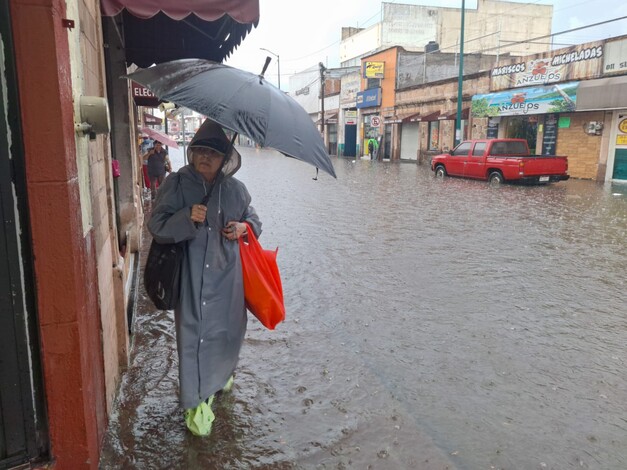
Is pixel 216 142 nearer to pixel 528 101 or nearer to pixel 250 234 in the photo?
pixel 250 234

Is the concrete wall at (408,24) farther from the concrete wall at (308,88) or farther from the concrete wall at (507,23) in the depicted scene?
the concrete wall at (308,88)

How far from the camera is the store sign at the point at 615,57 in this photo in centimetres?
1956

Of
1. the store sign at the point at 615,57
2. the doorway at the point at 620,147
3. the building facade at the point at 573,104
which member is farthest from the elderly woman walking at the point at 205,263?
the doorway at the point at 620,147

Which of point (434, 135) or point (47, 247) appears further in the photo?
point (434, 135)

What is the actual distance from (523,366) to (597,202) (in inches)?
466

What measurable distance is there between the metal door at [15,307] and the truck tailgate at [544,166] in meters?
17.5

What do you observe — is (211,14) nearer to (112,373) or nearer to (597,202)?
(112,373)

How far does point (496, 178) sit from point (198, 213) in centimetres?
1750

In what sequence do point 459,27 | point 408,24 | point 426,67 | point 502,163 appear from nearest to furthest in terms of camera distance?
point 502,163, point 426,67, point 459,27, point 408,24

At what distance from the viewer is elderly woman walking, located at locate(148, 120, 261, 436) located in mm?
3018

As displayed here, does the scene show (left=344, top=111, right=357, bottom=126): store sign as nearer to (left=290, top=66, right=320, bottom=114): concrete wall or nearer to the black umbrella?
(left=290, top=66, right=320, bottom=114): concrete wall

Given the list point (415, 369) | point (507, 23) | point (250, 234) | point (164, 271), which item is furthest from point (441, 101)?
point (164, 271)

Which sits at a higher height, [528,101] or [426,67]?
[426,67]

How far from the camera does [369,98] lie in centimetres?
4075
